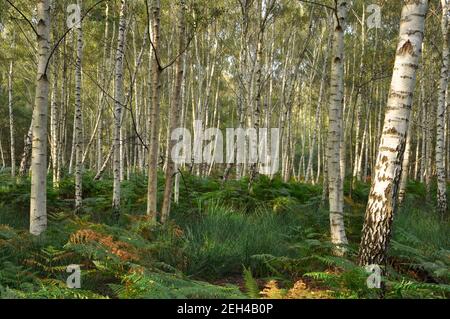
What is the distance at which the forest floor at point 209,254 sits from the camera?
3.49 m

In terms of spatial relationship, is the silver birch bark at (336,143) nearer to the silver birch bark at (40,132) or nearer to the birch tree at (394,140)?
the birch tree at (394,140)

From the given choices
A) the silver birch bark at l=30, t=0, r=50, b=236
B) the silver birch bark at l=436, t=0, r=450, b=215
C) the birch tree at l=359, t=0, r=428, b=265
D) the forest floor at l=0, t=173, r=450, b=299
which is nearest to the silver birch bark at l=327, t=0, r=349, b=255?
the forest floor at l=0, t=173, r=450, b=299

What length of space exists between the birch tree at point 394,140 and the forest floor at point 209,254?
35cm

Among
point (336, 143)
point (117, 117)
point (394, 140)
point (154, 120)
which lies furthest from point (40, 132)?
point (394, 140)

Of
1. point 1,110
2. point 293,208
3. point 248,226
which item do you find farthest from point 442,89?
point 1,110

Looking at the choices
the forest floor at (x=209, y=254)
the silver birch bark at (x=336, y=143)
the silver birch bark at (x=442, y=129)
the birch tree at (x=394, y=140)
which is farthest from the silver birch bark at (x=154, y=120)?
the silver birch bark at (x=442, y=129)

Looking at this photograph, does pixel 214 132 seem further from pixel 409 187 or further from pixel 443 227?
pixel 443 227

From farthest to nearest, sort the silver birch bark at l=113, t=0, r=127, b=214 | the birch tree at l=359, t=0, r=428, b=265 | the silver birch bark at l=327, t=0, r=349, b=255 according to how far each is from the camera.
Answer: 1. the silver birch bark at l=113, t=0, r=127, b=214
2. the silver birch bark at l=327, t=0, r=349, b=255
3. the birch tree at l=359, t=0, r=428, b=265

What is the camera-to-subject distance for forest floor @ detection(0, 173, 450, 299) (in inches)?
138

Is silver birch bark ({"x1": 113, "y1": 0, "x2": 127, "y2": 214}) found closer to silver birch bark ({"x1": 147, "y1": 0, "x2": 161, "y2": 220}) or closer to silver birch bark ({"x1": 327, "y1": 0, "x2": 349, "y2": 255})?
silver birch bark ({"x1": 147, "y1": 0, "x2": 161, "y2": 220})

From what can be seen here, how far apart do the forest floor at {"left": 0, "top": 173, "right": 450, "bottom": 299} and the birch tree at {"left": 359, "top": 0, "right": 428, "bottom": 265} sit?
0.35 m

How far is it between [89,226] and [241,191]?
4302 mm

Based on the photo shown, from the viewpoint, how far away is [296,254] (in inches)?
214

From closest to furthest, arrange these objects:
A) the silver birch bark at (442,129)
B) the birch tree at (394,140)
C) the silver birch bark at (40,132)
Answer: the birch tree at (394,140)
the silver birch bark at (40,132)
the silver birch bark at (442,129)
